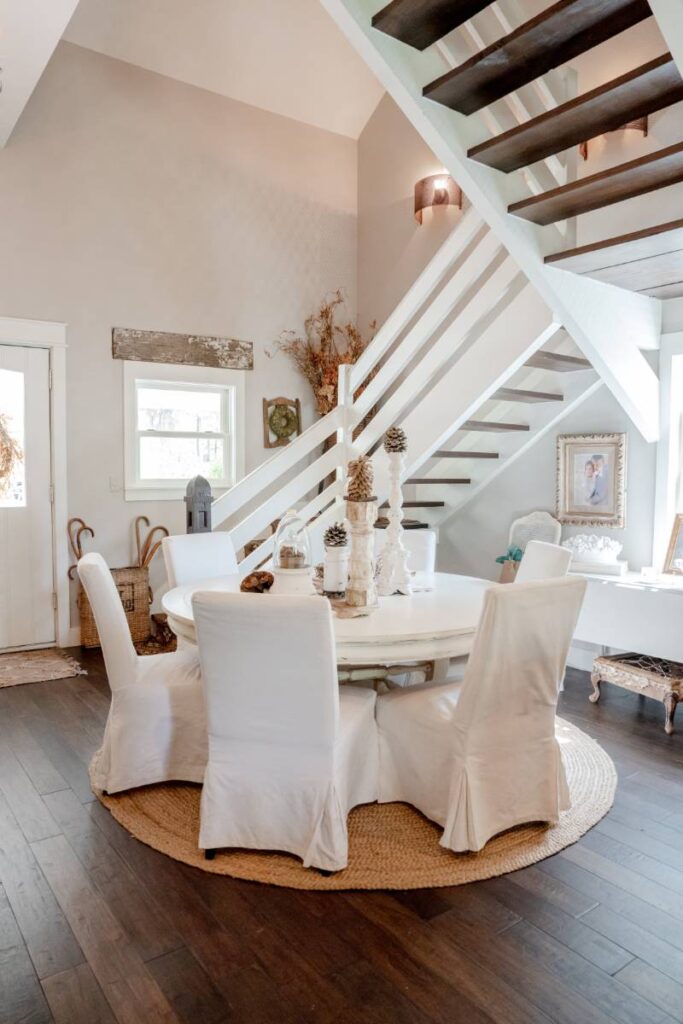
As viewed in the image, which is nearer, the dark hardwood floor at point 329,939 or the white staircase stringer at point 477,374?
the dark hardwood floor at point 329,939

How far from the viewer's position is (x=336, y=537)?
2.67m

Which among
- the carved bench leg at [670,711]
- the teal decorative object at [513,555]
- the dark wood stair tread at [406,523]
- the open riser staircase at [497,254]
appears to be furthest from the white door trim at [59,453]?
the carved bench leg at [670,711]

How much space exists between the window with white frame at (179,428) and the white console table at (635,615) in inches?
117

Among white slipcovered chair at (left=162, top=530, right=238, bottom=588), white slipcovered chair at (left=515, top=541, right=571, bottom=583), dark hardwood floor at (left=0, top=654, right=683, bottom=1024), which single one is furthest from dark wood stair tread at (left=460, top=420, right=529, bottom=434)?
dark hardwood floor at (left=0, top=654, right=683, bottom=1024)

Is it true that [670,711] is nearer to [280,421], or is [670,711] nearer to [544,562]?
[544,562]

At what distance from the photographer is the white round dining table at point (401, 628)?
219 centimetres

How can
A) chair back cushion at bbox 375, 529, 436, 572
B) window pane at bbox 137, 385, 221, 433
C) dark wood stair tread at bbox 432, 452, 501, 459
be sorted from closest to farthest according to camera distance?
chair back cushion at bbox 375, 529, 436, 572, dark wood stair tread at bbox 432, 452, 501, 459, window pane at bbox 137, 385, 221, 433

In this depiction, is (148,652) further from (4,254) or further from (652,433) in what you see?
(652,433)

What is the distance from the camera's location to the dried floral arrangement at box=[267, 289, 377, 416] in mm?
5844

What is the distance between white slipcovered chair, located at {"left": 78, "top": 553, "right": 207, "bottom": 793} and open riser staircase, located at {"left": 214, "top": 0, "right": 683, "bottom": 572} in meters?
1.84

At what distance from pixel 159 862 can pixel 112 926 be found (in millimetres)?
307

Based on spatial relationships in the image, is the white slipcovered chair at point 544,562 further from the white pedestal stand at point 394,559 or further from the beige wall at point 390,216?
the beige wall at point 390,216

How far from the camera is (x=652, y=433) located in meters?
3.91

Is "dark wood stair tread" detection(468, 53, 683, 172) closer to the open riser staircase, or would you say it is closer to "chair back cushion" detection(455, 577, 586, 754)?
the open riser staircase
